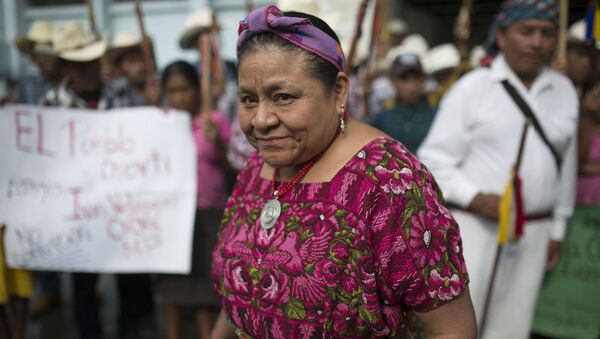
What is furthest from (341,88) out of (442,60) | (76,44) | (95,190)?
(442,60)

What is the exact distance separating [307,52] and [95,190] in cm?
223

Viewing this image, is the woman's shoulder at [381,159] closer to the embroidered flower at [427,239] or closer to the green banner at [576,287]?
the embroidered flower at [427,239]

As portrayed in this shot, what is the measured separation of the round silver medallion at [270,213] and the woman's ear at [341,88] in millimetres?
328

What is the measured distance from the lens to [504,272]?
282 centimetres

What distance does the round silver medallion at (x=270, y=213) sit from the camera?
60.0 inches

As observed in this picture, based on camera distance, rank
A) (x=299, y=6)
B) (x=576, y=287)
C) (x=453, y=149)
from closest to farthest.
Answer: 1. (x=453, y=149)
2. (x=299, y=6)
3. (x=576, y=287)

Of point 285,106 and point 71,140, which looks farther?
point 71,140

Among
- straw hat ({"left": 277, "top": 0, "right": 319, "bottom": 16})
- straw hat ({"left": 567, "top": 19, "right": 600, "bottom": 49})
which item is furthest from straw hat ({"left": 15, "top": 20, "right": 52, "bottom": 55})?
straw hat ({"left": 567, "top": 19, "right": 600, "bottom": 49})

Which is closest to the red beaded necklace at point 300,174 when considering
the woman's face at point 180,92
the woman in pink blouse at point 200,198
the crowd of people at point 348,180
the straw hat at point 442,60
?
the crowd of people at point 348,180

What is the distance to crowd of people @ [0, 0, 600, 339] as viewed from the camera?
4.62 ft

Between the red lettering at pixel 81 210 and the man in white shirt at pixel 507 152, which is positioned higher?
the man in white shirt at pixel 507 152

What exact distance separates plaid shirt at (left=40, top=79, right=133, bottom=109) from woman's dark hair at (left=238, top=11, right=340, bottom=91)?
2381 mm

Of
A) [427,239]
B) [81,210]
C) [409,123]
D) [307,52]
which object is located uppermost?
[307,52]

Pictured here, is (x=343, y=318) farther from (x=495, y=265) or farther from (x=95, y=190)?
(x=95, y=190)
